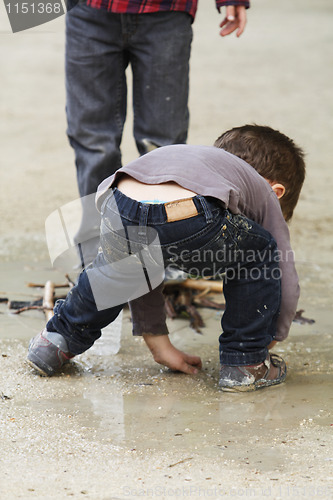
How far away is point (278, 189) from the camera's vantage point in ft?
7.05

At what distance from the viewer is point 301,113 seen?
661 cm

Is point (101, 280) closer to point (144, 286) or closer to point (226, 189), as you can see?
point (144, 286)

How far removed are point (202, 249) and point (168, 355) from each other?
0.39 meters

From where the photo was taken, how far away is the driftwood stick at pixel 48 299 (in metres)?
2.56

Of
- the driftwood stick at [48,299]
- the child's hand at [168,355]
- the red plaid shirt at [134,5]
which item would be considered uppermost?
the red plaid shirt at [134,5]

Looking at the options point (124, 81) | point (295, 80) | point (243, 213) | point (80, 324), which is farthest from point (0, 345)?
point (295, 80)

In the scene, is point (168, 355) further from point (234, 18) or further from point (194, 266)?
point (234, 18)

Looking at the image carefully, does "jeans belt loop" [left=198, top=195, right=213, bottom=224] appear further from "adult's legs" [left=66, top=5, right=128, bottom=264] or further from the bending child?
"adult's legs" [left=66, top=5, right=128, bottom=264]

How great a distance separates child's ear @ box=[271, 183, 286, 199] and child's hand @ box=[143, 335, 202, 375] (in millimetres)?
550

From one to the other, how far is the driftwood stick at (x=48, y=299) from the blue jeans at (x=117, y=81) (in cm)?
40

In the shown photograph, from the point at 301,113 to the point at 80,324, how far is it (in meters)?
5.02

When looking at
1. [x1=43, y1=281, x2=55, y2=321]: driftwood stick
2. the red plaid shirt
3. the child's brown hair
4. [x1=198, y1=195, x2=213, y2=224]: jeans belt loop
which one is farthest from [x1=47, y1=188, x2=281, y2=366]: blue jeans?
the red plaid shirt

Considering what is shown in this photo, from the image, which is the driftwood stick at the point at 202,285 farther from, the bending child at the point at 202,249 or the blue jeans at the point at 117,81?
the bending child at the point at 202,249

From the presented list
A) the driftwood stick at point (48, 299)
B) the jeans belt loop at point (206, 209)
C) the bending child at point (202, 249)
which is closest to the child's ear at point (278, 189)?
the bending child at point (202, 249)
